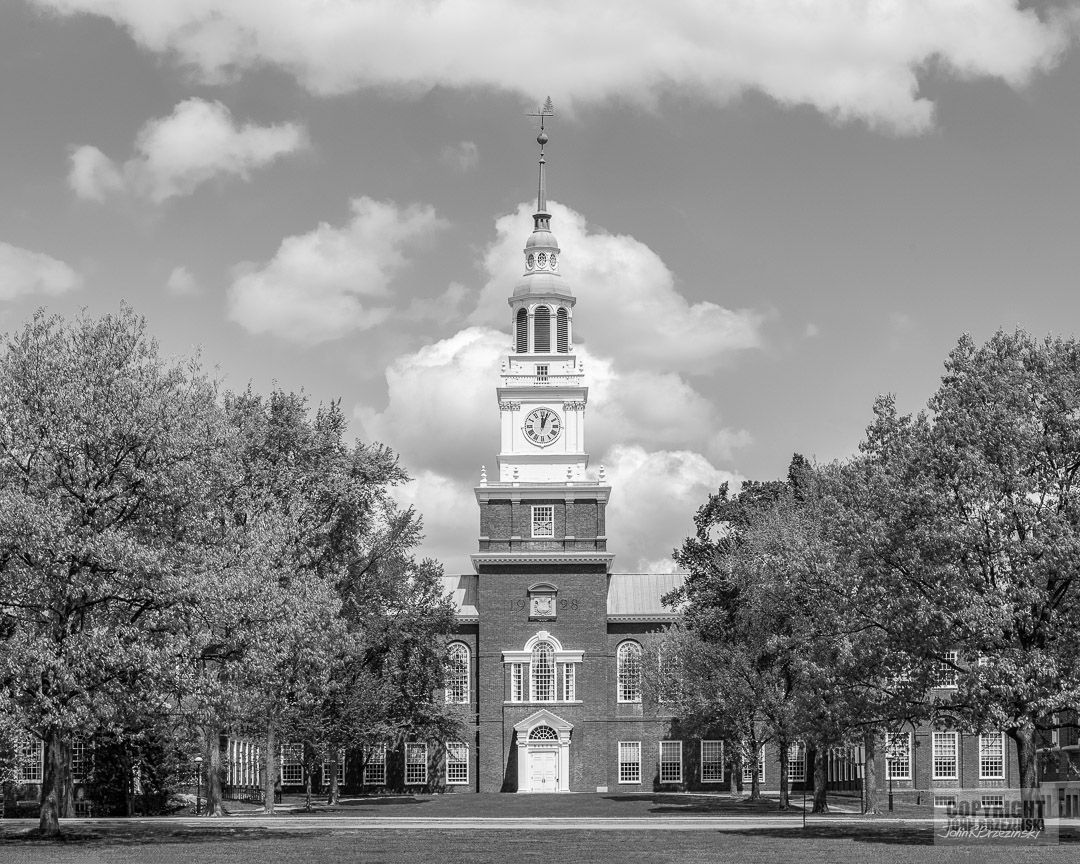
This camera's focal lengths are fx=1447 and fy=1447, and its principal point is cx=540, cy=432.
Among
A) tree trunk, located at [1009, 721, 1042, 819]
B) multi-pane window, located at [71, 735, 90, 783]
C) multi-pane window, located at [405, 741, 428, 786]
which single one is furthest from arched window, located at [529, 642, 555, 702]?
tree trunk, located at [1009, 721, 1042, 819]

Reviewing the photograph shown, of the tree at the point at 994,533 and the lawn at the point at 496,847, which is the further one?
the tree at the point at 994,533

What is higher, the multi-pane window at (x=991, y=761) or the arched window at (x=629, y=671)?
the arched window at (x=629, y=671)

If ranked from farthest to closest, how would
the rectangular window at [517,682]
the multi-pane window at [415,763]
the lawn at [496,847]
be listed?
1. the multi-pane window at [415,763]
2. the rectangular window at [517,682]
3. the lawn at [496,847]

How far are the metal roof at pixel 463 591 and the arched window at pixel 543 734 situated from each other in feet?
28.2

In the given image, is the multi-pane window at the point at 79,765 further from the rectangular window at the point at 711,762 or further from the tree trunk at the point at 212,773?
the rectangular window at the point at 711,762

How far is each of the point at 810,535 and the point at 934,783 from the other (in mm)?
34348

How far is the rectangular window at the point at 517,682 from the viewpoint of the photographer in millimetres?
75250

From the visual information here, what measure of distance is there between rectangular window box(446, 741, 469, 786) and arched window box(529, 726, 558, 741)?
4.43m

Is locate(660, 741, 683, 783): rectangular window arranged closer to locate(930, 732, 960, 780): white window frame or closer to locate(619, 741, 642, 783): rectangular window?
locate(619, 741, 642, 783): rectangular window

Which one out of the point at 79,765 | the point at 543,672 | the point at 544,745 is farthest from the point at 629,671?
the point at 79,765

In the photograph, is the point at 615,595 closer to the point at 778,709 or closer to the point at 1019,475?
the point at 778,709

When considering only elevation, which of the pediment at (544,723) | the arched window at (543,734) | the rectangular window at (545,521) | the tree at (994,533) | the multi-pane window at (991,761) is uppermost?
the rectangular window at (545,521)

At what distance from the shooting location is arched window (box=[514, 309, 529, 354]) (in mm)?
77438

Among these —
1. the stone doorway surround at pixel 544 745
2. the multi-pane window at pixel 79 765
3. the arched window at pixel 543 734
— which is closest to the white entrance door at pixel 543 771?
the stone doorway surround at pixel 544 745
